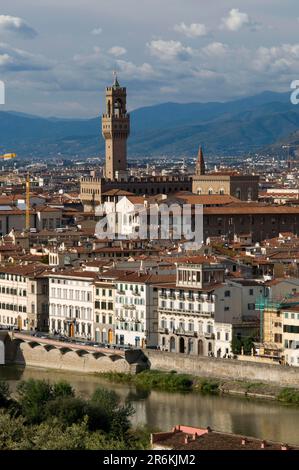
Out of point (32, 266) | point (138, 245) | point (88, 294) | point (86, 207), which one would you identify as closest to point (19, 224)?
point (86, 207)

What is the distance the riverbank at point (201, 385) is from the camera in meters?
33.0

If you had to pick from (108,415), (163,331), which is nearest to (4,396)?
(108,415)

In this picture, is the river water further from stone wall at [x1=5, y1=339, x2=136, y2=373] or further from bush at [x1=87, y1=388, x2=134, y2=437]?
bush at [x1=87, y1=388, x2=134, y2=437]

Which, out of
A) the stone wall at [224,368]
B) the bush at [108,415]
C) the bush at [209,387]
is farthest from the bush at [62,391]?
the stone wall at [224,368]

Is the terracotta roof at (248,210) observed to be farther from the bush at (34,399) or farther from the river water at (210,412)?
the bush at (34,399)

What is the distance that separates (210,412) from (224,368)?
3.45 m

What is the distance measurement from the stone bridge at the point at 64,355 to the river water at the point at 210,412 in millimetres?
924

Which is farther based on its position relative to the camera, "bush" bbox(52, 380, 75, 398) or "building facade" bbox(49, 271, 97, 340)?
"building facade" bbox(49, 271, 97, 340)

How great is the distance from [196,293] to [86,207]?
39405 millimetres

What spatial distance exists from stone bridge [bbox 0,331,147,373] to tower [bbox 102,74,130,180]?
133ft

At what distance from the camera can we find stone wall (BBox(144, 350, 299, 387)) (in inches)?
1316

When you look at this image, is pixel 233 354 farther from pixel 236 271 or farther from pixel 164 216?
pixel 164 216

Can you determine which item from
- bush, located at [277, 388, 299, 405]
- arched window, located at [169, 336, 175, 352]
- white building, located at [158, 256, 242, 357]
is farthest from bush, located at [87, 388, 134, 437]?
arched window, located at [169, 336, 175, 352]

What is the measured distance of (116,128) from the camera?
80875mm
